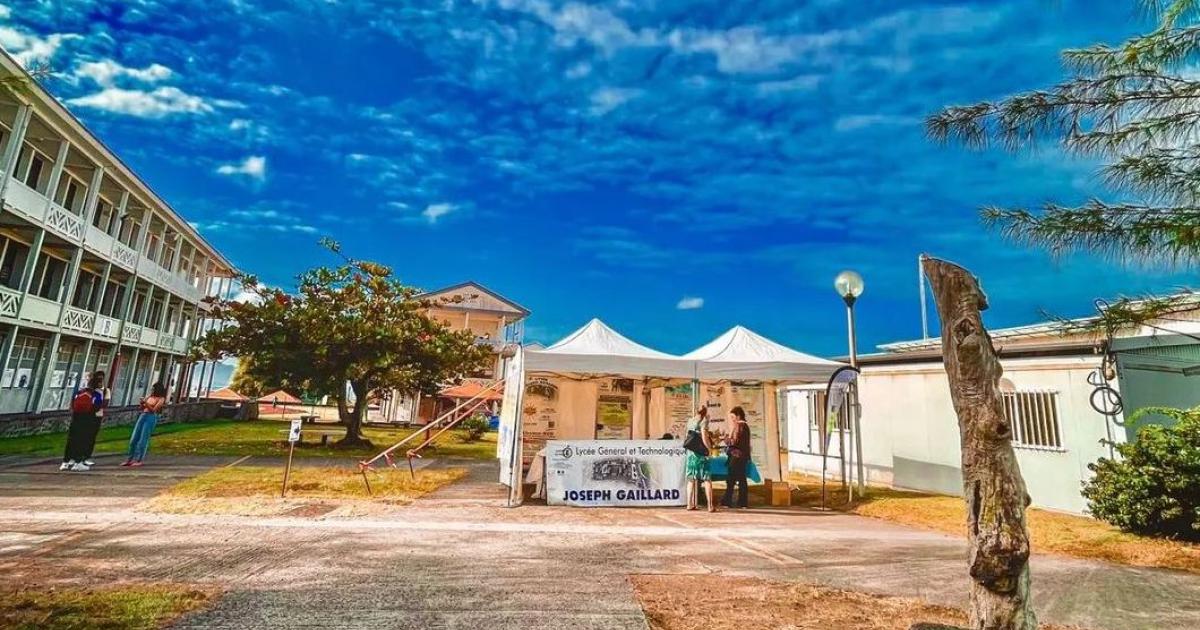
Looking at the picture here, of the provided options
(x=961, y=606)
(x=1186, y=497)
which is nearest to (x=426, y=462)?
(x=961, y=606)

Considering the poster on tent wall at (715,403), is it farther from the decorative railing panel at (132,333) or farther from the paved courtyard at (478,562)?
the decorative railing panel at (132,333)

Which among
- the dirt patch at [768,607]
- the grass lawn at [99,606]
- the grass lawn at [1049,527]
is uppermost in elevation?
the grass lawn at [1049,527]

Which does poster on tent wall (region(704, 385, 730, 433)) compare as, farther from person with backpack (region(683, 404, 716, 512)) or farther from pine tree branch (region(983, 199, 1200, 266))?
pine tree branch (region(983, 199, 1200, 266))

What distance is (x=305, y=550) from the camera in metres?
5.85

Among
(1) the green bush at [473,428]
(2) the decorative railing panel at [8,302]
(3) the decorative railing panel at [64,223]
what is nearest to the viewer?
(2) the decorative railing panel at [8,302]

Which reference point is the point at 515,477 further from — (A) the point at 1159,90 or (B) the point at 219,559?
(A) the point at 1159,90

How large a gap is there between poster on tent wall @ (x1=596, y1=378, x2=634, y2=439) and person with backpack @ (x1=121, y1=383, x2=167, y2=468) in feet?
30.8

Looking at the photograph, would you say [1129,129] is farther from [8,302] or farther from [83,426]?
[8,302]

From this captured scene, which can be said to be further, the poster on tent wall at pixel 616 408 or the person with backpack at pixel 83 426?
the poster on tent wall at pixel 616 408

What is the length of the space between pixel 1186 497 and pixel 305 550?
10.7 metres

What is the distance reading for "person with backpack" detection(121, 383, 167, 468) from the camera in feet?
38.1

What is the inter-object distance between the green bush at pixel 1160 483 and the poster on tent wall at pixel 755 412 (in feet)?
→ 19.3

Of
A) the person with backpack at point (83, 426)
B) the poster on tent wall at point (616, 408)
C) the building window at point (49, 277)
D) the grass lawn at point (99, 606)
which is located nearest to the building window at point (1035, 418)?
the poster on tent wall at point (616, 408)

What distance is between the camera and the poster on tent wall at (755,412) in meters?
12.5
